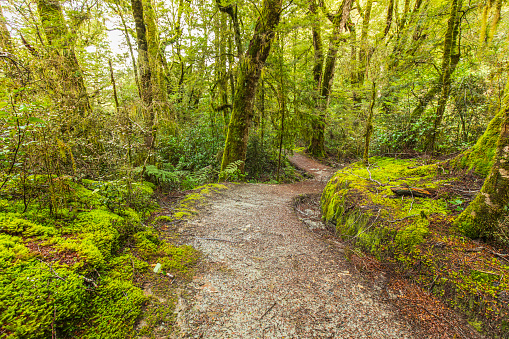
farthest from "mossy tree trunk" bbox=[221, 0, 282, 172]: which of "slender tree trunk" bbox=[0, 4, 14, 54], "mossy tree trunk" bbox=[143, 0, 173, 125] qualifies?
"slender tree trunk" bbox=[0, 4, 14, 54]

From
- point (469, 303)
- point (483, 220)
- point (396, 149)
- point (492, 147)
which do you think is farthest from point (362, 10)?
point (469, 303)

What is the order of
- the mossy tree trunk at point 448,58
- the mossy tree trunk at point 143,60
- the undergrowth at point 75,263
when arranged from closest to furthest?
the undergrowth at point 75,263
the mossy tree trunk at point 448,58
the mossy tree trunk at point 143,60

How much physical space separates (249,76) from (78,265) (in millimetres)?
6909

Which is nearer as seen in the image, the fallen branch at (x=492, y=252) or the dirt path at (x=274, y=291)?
the dirt path at (x=274, y=291)

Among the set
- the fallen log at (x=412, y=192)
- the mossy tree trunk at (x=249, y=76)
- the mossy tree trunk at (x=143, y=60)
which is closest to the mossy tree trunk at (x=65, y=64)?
the mossy tree trunk at (x=143, y=60)

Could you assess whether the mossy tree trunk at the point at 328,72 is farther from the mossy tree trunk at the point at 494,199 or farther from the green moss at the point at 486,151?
the mossy tree trunk at the point at 494,199

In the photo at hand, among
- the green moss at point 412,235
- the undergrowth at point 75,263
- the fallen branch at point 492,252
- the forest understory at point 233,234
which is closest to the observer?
the undergrowth at point 75,263

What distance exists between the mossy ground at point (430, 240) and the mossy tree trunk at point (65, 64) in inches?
208

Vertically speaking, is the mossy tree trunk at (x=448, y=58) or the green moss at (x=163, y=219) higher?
the mossy tree trunk at (x=448, y=58)

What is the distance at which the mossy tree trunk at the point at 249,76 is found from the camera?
6.69 metres

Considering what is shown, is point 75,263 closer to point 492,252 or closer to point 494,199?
point 492,252

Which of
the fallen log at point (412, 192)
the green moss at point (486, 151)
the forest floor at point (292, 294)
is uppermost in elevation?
the green moss at point (486, 151)

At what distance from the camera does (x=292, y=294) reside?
211cm

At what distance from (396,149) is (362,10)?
558 inches
